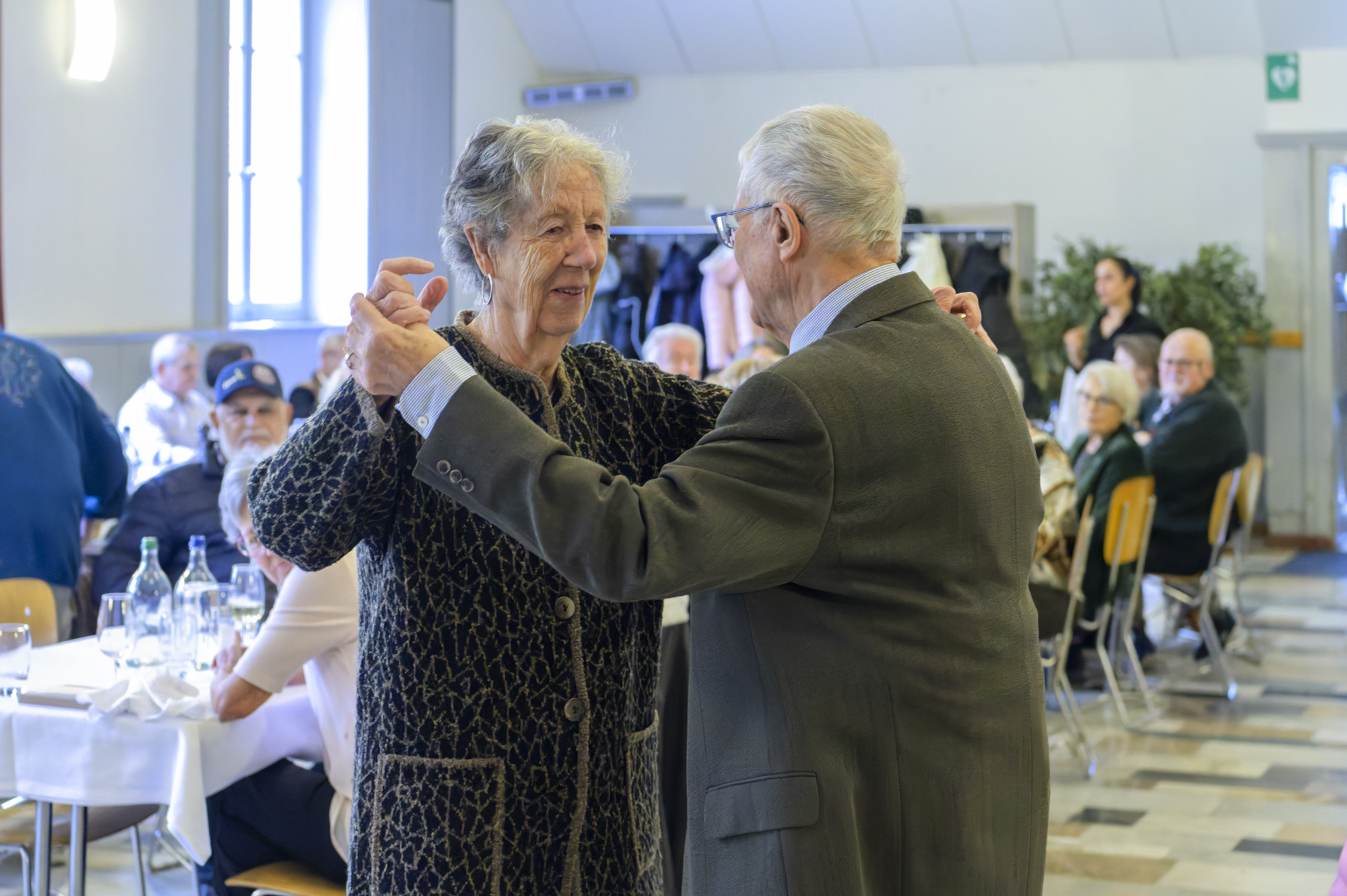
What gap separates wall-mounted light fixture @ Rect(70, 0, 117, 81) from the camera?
7.82 meters

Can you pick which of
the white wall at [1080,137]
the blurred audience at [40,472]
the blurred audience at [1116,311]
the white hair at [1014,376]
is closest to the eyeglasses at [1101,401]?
the white hair at [1014,376]

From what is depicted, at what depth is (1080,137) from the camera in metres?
11.1

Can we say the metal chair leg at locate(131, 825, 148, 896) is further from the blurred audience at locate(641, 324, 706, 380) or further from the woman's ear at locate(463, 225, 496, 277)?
the blurred audience at locate(641, 324, 706, 380)

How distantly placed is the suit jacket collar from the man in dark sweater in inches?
213

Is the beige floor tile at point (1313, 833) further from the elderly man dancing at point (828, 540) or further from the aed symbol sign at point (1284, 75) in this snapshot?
the aed symbol sign at point (1284, 75)

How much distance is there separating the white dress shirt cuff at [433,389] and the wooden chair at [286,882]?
1.59 metres

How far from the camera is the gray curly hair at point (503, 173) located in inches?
67.4

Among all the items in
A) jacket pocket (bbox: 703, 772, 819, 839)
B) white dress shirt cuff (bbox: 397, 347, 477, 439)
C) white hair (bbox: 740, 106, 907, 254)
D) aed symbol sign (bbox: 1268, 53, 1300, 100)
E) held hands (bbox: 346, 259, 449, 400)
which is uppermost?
aed symbol sign (bbox: 1268, 53, 1300, 100)

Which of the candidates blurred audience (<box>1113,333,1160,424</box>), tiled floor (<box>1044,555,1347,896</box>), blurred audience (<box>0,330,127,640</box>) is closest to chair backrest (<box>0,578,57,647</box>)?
blurred audience (<box>0,330,127,640</box>)

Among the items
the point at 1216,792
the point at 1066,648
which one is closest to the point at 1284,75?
the point at 1066,648

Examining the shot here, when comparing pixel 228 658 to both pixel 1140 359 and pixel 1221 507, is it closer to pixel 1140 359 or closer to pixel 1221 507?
pixel 1221 507

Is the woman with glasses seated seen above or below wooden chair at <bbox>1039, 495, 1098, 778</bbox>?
above

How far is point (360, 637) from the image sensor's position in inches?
69.6

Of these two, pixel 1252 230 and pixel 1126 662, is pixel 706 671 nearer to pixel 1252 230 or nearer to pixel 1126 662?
pixel 1126 662
